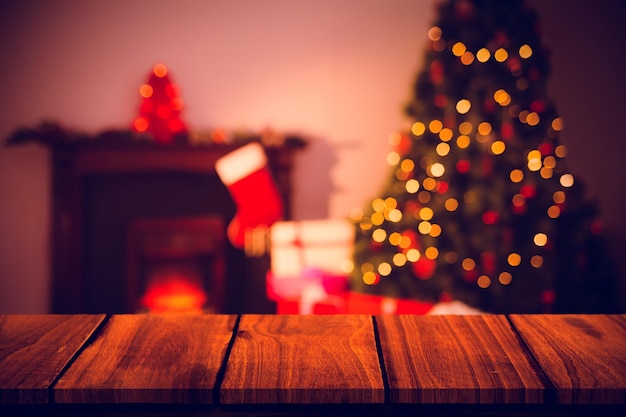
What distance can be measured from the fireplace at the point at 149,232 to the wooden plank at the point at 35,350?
11.7 feet

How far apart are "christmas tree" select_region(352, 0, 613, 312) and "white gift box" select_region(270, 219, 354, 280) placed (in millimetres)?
655

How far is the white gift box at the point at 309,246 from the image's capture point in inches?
178

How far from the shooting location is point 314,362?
0.74 m

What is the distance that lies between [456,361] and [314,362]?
0.16 meters

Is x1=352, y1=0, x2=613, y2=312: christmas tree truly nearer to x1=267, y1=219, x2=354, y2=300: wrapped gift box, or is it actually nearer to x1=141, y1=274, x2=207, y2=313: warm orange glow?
x1=267, y1=219, x2=354, y2=300: wrapped gift box

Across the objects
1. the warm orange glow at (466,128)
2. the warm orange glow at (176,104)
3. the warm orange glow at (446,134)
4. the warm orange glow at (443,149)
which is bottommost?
the warm orange glow at (443,149)

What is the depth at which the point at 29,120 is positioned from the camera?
4.51m

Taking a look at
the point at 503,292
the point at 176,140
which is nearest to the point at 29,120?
the point at 176,140

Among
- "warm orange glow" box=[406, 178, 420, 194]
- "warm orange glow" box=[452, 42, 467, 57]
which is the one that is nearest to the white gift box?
"warm orange glow" box=[406, 178, 420, 194]

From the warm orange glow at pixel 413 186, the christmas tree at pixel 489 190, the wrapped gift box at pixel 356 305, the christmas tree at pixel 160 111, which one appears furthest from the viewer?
the christmas tree at pixel 160 111

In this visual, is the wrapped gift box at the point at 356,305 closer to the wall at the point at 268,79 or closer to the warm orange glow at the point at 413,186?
the warm orange glow at the point at 413,186

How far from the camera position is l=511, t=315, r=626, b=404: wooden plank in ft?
2.21

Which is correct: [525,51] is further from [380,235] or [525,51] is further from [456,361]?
[456,361]

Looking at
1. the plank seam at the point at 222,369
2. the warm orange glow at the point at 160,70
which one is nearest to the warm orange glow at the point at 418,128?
the warm orange glow at the point at 160,70
